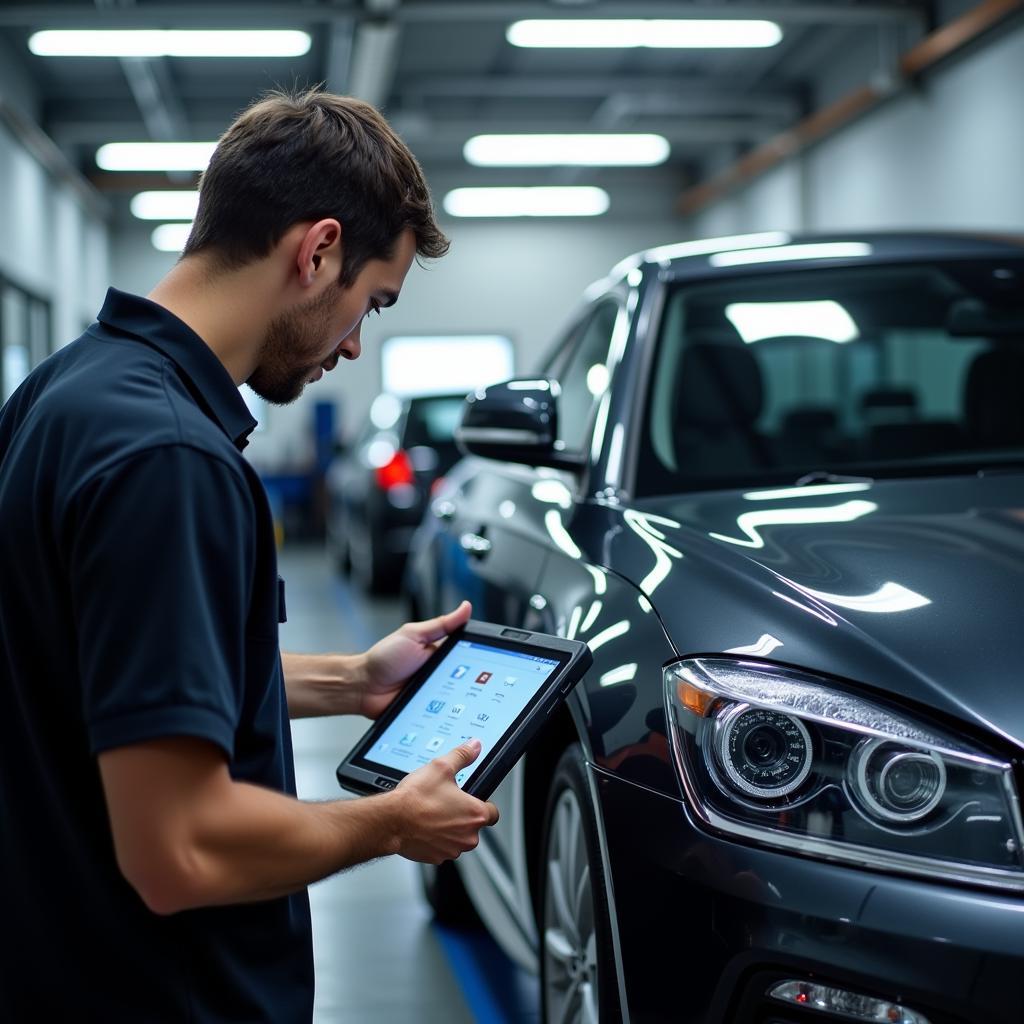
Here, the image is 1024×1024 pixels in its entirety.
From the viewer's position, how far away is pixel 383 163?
1305 millimetres

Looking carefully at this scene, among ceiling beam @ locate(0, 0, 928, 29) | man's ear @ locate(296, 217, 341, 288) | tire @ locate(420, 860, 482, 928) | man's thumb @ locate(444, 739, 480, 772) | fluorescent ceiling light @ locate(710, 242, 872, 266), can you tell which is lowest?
tire @ locate(420, 860, 482, 928)

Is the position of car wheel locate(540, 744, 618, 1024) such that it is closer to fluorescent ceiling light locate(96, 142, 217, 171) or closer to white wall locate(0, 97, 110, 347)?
white wall locate(0, 97, 110, 347)

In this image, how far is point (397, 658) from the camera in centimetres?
191

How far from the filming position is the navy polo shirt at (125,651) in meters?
1.04

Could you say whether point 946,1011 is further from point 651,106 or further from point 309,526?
point 309,526

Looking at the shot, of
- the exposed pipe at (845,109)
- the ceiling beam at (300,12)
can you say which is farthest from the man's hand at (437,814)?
the ceiling beam at (300,12)

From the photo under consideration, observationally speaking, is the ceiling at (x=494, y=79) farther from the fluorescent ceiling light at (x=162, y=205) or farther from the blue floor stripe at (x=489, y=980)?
the blue floor stripe at (x=489, y=980)

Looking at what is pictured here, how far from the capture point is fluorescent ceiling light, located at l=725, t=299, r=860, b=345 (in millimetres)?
2764

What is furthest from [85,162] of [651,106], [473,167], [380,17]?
[380,17]

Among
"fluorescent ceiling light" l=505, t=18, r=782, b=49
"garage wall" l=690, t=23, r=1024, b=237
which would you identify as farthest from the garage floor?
"fluorescent ceiling light" l=505, t=18, r=782, b=49

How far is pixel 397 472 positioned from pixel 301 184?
27.3 feet

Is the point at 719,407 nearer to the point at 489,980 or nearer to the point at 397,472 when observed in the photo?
the point at 489,980

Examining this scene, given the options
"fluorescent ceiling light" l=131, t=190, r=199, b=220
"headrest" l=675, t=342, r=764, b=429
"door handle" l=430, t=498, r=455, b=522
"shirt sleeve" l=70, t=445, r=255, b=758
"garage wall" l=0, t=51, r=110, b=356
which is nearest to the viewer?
"shirt sleeve" l=70, t=445, r=255, b=758

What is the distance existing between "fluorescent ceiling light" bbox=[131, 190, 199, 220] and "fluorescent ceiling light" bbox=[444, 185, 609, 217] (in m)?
3.35
